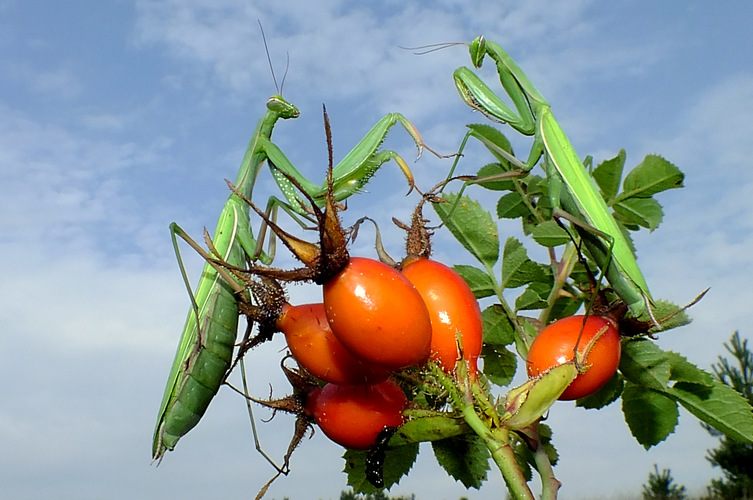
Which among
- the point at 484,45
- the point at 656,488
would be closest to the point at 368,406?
the point at 484,45

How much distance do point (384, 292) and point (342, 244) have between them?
160mm

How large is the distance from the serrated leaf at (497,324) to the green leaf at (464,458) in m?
0.38

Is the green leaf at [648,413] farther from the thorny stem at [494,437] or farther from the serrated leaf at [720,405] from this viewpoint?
the thorny stem at [494,437]

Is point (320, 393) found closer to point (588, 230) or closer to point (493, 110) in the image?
point (588, 230)

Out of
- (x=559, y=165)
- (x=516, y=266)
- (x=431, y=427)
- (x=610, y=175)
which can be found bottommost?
(x=431, y=427)

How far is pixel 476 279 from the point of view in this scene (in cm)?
243

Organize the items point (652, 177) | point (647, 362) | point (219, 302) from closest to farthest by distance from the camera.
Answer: point (647, 362)
point (652, 177)
point (219, 302)

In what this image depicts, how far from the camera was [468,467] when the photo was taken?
2.26m

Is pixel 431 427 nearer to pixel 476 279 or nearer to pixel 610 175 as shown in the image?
pixel 476 279

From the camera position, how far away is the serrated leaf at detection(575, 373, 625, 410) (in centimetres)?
252

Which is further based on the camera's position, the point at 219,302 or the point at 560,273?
the point at 219,302

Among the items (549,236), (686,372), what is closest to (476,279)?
(549,236)

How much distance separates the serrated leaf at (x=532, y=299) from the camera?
2.39m

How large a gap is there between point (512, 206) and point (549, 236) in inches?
21.8
